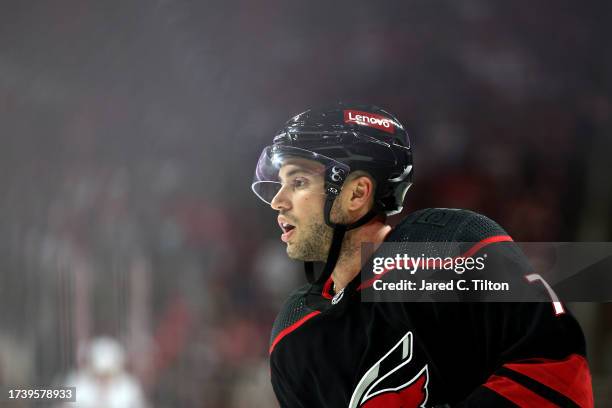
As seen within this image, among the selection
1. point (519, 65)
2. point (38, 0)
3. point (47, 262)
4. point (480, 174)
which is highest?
point (38, 0)

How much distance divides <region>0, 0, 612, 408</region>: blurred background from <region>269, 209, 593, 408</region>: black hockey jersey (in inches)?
74.8

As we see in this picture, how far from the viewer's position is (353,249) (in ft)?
5.64

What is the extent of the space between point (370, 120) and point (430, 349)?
62 centimetres

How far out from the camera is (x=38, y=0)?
12.9 feet

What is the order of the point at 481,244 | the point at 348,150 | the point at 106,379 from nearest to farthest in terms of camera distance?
the point at 481,244, the point at 348,150, the point at 106,379

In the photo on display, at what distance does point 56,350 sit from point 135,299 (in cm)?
52

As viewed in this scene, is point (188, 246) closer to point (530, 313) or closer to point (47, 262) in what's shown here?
point (47, 262)

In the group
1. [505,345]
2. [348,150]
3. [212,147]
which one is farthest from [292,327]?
[212,147]

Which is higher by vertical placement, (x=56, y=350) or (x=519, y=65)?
(x=519, y=65)

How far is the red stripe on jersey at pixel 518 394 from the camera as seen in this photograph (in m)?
1.30

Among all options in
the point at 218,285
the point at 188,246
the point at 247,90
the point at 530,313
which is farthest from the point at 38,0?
the point at 530,313

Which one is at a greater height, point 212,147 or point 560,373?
point 212,147

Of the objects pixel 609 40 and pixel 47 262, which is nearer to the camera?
pixel 609 40

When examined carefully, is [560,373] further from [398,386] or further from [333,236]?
[333,236]
